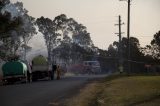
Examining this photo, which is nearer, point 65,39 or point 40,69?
point 40,69

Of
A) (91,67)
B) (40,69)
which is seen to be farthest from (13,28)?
(91,67)

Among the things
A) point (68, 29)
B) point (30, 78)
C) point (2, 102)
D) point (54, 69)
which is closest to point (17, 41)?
point (68, 29)

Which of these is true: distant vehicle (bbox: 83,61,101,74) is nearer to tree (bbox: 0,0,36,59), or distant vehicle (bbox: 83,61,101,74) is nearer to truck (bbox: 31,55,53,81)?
tree (bbox: 0,0,36,59)

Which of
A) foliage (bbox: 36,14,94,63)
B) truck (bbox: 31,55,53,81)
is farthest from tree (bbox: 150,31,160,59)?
truck (bbox: 31,55,53,81)

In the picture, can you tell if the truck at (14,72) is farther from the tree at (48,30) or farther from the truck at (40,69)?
the tree at (48,30)

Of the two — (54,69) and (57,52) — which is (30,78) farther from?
(57,52)

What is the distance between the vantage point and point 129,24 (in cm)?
5369

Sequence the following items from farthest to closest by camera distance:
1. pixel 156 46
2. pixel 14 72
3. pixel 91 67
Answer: pixel 156 46, pixel 91 67, pixel 14 72

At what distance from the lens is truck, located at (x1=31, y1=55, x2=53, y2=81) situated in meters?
49.5

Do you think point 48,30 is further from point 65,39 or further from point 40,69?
point 40,69

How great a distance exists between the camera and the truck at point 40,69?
49500 mm

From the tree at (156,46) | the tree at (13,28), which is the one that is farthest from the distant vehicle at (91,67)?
the tree at (156,46)

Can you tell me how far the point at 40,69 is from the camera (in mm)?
50125

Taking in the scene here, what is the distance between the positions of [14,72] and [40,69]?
6785 mm
